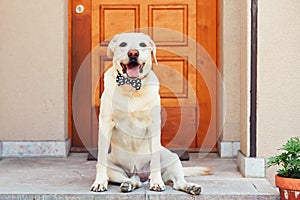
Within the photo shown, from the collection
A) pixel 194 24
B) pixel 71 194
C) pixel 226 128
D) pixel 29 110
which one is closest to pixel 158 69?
pixel 194 24

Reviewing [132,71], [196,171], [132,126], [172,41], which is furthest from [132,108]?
[172,41]

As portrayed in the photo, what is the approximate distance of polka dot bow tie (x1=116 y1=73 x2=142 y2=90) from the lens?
336 centimetres

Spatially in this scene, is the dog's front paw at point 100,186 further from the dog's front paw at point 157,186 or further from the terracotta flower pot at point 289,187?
the terracotta flower pot at point 289,187

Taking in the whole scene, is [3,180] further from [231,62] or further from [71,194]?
[231,62]

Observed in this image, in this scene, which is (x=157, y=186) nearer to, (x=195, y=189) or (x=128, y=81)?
(x=195, y=189)

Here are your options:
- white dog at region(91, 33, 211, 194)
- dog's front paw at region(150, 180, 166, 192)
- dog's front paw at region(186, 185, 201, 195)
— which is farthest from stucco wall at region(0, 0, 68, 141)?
dog's front paw at region(186, 185, 201, 195)

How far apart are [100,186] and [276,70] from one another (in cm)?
156

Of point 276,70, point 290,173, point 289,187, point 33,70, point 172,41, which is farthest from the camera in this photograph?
point 172,41

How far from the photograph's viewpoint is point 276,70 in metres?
3.90

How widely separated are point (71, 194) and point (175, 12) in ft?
7.91

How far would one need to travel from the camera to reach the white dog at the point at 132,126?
334 cm

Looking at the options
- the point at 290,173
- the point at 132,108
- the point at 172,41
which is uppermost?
the point at 172,41

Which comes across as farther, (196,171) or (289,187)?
(196,171)

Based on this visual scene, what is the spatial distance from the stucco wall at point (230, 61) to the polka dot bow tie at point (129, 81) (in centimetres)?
172
